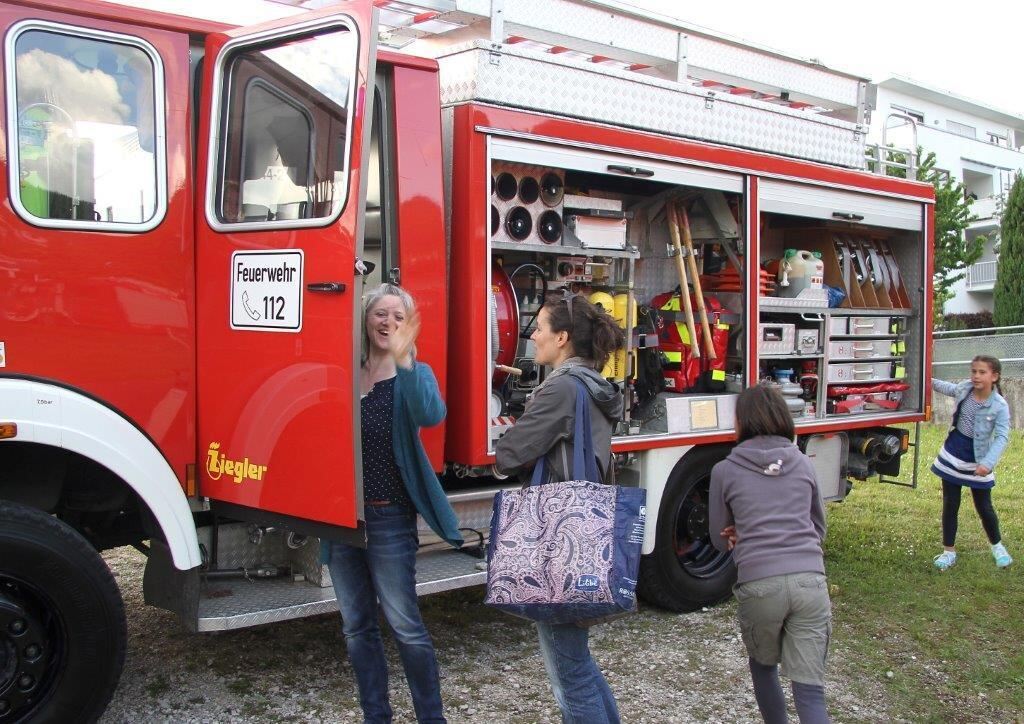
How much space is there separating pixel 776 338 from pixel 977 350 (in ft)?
40.4

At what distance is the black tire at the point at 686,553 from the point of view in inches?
231

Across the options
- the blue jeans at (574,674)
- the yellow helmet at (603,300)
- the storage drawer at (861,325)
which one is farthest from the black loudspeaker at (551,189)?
the blue jeans at (574,674)

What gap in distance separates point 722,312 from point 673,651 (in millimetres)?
2152

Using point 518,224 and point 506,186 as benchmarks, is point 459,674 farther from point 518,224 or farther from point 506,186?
point 506,186

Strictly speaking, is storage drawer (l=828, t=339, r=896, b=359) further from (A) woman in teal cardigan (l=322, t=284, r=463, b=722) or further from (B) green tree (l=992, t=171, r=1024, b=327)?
(B) green tree (l=992, t=171, r=1024, b=327)

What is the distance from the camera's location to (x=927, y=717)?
4605 mm

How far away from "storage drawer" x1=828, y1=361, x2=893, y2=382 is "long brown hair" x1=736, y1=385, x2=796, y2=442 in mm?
3251

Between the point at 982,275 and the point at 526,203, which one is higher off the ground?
the point at 982,275

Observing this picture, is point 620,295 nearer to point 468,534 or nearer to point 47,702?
point 468,534

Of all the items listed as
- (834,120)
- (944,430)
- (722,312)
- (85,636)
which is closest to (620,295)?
(722,312)

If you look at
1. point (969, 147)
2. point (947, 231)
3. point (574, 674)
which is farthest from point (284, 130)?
point (969, 147)

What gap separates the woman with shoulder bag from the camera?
3387mm

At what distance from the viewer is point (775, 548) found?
362cm

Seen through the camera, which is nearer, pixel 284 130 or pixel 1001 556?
pixel 284 130
